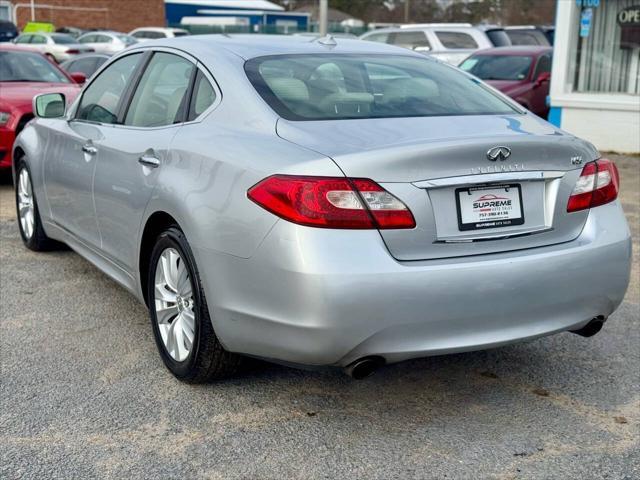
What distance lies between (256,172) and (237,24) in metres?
50.1

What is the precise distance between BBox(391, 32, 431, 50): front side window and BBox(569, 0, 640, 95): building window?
7.47m

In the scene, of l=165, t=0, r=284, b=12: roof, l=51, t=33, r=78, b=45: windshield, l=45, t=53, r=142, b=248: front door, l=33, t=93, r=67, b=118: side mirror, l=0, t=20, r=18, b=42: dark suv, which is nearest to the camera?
l=45, t=53, r=142, b=248: front door

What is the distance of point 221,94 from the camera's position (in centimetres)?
399

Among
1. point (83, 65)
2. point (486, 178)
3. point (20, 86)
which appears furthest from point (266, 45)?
point (83, 65)

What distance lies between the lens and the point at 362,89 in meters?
4.11

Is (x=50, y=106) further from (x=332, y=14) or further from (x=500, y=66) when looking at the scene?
(x=332, y=14)

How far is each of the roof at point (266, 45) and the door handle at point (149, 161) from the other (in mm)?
582

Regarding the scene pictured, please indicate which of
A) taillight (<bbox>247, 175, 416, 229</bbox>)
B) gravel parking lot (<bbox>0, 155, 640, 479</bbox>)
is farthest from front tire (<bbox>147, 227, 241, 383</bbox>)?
taillight (<bbox>247, 175, 416, 229</bbox>)

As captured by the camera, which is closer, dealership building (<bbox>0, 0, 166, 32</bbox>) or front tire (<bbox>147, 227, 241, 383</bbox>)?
front tire (<bbox>147, 227, 241, 383</bbox>)

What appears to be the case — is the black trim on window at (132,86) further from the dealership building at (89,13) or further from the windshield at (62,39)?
the dealership building at (89,13)

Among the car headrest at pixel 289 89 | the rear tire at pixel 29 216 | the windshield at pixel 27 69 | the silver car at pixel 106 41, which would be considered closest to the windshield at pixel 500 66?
the windshield at pixel 27 69

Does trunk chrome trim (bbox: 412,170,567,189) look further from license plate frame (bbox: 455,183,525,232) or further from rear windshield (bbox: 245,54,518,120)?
rear windshield (bbox: 245,54,518,120)

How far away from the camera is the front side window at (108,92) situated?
493 cm

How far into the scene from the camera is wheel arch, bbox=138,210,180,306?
402 centimetres
